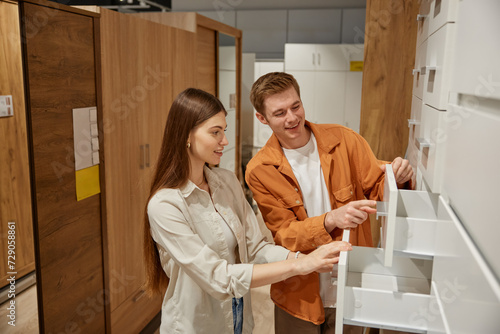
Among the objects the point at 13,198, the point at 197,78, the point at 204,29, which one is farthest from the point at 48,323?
the point at 204,29

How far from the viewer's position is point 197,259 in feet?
4.44

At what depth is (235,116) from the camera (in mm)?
4551

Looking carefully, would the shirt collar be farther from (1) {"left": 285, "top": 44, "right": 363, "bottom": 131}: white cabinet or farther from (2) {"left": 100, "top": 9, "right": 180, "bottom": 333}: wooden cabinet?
(1) {"left": 285, "top": 44, "right": 363, "bottom": 131}: white cabinet

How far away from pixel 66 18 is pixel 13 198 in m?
0.79

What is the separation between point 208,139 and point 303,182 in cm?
45

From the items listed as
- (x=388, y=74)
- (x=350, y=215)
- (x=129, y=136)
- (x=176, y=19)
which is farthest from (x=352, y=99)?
(x=350, y=215)

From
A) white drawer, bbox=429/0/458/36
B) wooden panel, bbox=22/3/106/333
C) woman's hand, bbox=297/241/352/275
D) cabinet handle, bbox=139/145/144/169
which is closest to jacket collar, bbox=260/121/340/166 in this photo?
woman's hand, bbox=297/241/352/275

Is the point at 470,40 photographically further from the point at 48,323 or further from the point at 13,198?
the point at 48,323

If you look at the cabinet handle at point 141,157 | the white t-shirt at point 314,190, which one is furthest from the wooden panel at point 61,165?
the white t-shirt at point 314,190

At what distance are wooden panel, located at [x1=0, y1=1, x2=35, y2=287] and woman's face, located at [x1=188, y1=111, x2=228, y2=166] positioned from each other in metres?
0.77

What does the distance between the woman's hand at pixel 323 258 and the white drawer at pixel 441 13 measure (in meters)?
0.65

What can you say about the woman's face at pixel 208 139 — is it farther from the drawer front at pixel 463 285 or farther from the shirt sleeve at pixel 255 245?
the drawer front at pixel 463 285

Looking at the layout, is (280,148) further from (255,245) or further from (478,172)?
(478,172)

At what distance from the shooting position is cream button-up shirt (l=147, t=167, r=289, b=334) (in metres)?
1.37
